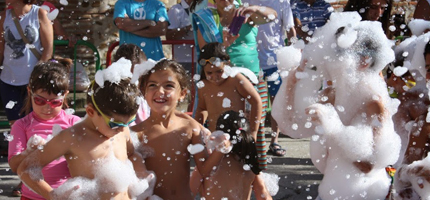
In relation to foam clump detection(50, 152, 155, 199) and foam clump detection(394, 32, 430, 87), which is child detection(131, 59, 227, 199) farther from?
foam clump detection(394, 32, 430, 87)

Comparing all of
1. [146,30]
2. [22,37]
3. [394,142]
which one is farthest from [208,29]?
[394,142]

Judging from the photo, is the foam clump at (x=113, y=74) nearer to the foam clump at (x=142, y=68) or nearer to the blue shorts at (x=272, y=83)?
the foam clump at (x=142, y=68)

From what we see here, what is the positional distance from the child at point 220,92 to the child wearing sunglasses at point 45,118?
3.60 feet

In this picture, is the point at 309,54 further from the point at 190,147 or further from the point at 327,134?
the point at 190,147

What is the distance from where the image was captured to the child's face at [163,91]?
11.4 feet

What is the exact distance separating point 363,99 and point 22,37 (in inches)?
112

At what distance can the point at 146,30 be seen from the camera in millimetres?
5445

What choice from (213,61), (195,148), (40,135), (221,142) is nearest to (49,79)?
(40,135)

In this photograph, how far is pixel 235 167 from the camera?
3695 mm

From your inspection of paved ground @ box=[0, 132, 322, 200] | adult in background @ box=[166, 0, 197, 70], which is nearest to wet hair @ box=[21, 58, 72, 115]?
paved ground @ box=[0, 132, 322, 200]

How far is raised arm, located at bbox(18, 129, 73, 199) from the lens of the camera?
118 inches

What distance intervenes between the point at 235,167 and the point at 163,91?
60 cm

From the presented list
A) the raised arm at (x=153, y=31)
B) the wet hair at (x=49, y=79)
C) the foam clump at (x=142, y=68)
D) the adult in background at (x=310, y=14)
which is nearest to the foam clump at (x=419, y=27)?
the adult in background at (x=310, y=14)

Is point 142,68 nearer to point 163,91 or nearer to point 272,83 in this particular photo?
point 163,91
